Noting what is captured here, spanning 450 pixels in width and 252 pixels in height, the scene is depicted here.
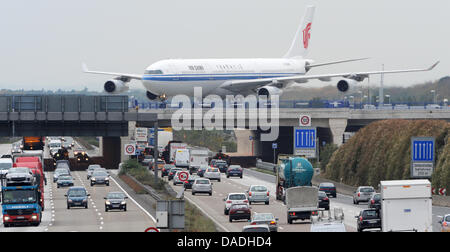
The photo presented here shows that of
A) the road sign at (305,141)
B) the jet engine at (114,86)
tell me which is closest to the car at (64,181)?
the jet engine at (114,86)

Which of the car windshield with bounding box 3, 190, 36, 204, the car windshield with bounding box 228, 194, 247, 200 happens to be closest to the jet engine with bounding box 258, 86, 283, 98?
the car windshield with bounding box 228, 194, 247, 200

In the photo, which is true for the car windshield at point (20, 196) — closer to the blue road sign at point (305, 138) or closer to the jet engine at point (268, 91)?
the blue road sign at point (305, 138)

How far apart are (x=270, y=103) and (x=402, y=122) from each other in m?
17.1

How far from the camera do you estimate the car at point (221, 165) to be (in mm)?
102787

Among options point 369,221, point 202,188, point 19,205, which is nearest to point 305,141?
point 202,188

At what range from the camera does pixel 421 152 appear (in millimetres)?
50281

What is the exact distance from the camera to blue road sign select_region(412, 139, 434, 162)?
164 ft

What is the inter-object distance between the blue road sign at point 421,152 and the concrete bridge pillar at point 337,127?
47.0 m

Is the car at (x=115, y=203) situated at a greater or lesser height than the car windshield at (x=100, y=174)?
lesser

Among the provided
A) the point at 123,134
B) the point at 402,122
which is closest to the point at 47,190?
the point at 123,134

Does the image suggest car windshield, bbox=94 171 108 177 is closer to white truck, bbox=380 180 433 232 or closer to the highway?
the highway
